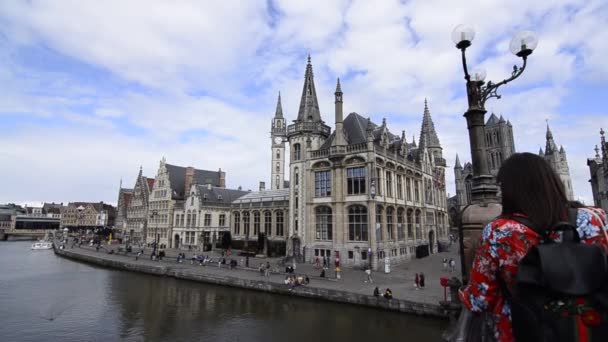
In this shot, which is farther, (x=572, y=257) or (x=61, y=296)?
(x=61, y=296)

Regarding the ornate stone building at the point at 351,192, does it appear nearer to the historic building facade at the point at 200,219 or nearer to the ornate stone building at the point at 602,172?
the ornate stone building at the point at 602,172

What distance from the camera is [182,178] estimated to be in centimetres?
6334

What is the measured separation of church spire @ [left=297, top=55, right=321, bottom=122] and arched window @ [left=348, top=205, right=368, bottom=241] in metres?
12.3

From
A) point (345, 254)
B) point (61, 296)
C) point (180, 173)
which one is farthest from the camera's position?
point (180, 173)

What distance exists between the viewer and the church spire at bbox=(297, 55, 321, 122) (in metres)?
38.9

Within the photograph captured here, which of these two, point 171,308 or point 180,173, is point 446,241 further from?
point 180,173

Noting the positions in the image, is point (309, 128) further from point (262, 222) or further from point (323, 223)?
point (262, 222)

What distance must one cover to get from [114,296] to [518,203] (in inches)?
1156

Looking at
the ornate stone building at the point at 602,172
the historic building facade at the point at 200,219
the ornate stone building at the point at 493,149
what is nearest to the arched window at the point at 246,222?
the historic building facade at the point at 200,219

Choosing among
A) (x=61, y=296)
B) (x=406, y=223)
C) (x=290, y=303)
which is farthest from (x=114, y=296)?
(x=406, y=223)

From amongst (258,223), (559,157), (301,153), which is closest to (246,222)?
(258,223)

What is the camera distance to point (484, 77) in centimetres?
978

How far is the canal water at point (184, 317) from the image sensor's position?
16.2 m

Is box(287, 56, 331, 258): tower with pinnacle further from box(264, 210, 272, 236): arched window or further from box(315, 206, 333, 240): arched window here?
box(264, 210, 272, 236): arched window
